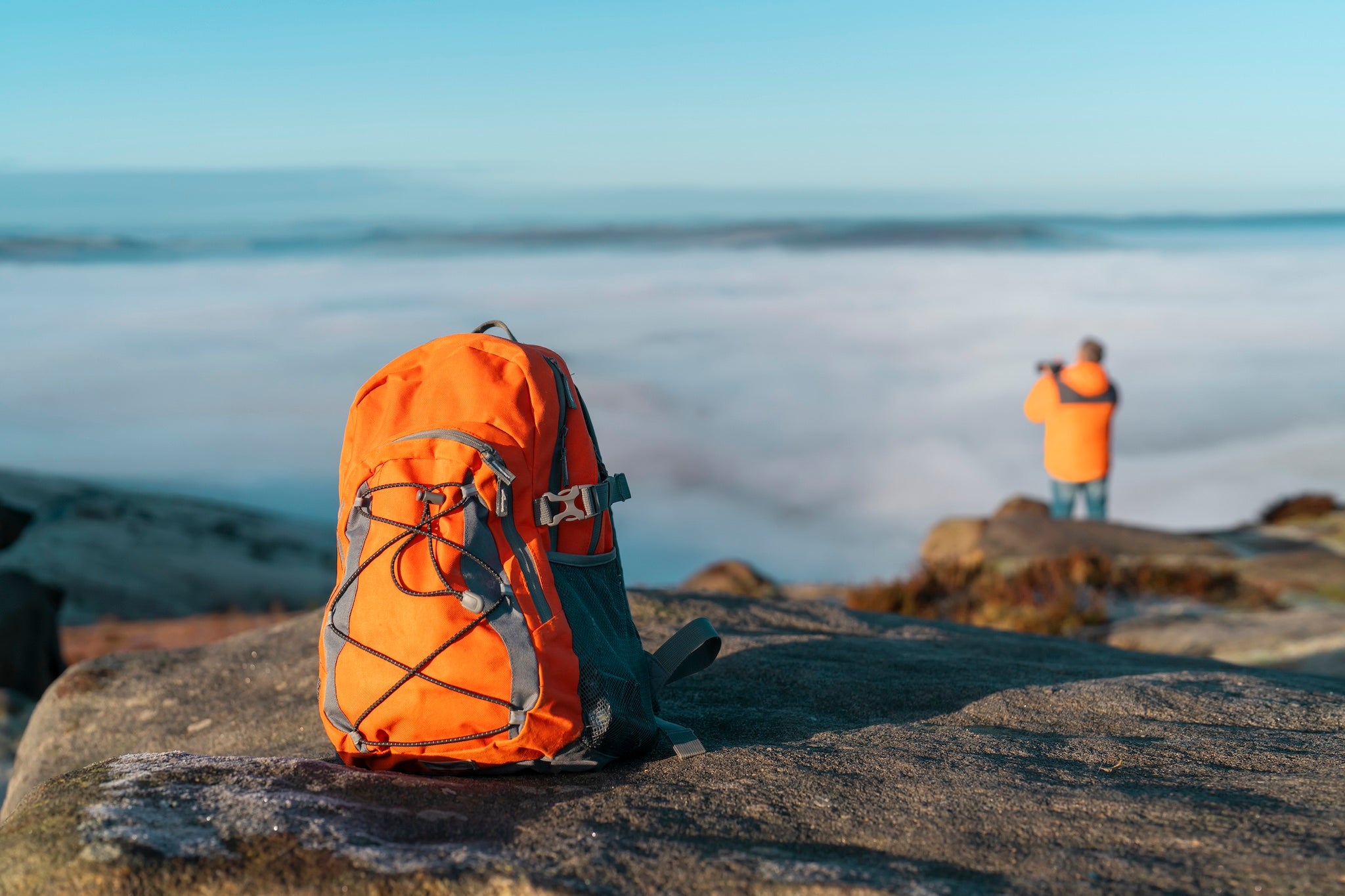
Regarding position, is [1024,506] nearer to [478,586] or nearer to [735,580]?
[735,580]

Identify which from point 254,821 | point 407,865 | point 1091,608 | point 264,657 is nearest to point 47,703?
point 264,657

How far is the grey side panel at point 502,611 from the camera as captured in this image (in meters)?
2.57

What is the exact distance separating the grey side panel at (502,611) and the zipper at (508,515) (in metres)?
0.04

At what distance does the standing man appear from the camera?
11.4 meters

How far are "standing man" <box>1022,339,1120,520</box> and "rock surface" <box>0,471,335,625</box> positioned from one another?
12115 millimetres

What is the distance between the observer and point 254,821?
7.12 feet

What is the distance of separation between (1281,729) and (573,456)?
2.43 metres

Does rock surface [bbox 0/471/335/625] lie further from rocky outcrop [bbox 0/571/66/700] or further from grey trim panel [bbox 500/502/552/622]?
grey trim panel [bbox 500/502/552/622]

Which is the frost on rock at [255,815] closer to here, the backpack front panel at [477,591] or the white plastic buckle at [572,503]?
the backpack front panel at [477,591]

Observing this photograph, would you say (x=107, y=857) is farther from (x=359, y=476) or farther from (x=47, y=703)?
(x=47, y=703)

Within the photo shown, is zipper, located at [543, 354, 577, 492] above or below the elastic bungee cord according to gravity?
above

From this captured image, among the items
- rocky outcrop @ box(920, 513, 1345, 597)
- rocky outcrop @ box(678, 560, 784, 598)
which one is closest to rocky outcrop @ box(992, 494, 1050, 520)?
rocky outcrop @ box(920, 513, 1345, 597)

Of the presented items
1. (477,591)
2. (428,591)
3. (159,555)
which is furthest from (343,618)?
(159,555)

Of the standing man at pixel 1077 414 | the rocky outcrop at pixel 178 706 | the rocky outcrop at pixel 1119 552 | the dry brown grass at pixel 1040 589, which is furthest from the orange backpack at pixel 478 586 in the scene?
the standing man at pixel 1077 414
